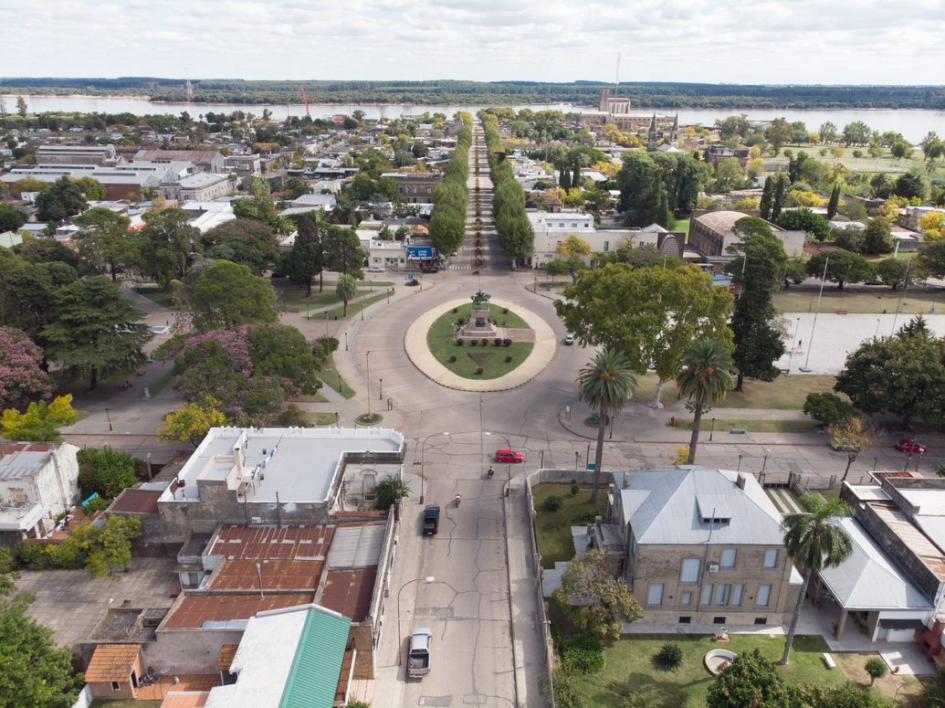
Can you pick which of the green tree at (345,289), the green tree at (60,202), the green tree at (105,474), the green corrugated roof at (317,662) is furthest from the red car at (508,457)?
the green tree at (60,202)

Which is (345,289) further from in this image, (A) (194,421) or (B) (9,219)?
(B) (9,219)

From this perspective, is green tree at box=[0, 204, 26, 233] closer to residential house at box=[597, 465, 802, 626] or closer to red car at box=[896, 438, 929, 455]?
residential house at box=[597, 465, 802, 626]

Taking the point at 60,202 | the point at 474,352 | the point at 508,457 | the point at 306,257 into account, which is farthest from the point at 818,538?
the point at 60,202

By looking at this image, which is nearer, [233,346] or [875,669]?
[875,669]

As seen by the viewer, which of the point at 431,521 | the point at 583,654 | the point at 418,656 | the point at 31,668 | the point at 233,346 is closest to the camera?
the point at 31,668

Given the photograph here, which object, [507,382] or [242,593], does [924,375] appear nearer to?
[507,382]

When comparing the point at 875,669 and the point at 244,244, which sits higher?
the point at 244,244

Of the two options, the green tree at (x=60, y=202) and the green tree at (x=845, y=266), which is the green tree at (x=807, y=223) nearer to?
the green tree at (x=845, y=266)
